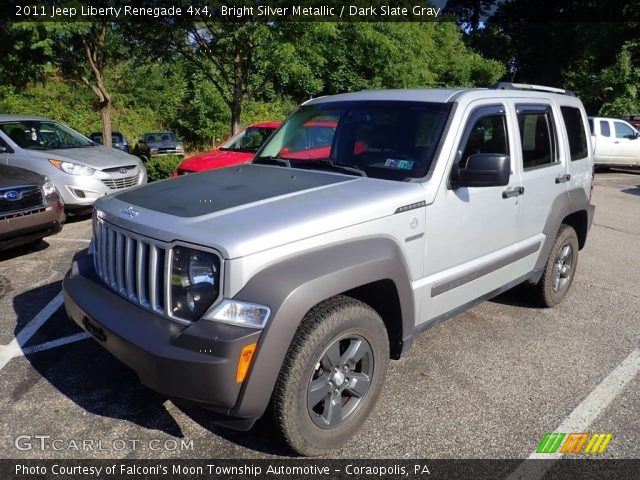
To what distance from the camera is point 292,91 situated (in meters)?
26.7

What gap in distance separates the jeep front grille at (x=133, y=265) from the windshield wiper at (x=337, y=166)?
1326 millimetres

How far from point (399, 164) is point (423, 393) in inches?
58.0

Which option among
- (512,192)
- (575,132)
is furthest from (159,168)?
(512,192)

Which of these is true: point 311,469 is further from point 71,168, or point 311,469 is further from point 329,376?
point 71,168

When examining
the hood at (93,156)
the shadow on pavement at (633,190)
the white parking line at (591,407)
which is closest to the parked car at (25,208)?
the hood at (93,156)

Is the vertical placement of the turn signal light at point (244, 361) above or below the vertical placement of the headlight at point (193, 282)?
below

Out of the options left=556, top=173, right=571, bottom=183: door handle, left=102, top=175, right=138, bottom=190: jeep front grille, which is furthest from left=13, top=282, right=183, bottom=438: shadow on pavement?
left=102, top=175, right=138, bottom=190: jeep front grille

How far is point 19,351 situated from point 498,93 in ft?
13.0

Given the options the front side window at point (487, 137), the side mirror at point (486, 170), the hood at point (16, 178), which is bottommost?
the hood at point (16, 178)

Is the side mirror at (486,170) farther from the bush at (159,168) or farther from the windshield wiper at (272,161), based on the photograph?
the bush at (159,168)

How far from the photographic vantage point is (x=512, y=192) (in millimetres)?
3525

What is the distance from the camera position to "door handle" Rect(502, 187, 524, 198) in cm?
346

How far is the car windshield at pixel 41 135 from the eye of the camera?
7.81 metres

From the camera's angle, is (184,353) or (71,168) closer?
(184,353)
